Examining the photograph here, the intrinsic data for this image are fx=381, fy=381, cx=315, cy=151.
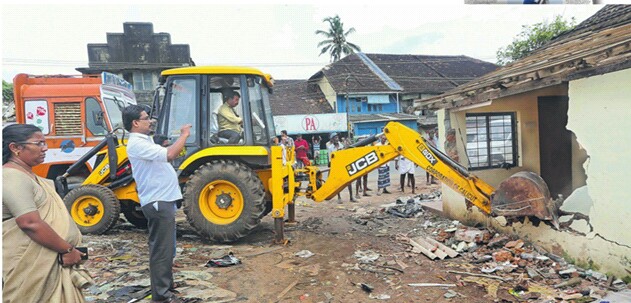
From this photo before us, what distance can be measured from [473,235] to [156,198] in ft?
13.6

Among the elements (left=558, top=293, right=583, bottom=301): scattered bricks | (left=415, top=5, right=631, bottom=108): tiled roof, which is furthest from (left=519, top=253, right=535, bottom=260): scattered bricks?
(left=415, top=5, right=631, bottom=108): tiled roof

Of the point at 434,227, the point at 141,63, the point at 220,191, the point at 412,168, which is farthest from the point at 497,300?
the point at 141,63

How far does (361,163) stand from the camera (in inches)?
204

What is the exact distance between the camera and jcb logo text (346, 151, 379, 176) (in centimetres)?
514

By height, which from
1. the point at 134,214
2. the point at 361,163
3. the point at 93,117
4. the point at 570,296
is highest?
the point at 93,117

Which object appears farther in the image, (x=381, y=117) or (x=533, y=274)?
(x=381, y=117)

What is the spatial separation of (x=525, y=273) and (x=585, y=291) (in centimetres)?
59

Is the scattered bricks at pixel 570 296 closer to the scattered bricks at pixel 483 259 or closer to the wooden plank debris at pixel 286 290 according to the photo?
the scattered bricks at pixel 483 259

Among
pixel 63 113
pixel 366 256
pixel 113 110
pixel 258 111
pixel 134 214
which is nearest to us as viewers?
pixel 366 256

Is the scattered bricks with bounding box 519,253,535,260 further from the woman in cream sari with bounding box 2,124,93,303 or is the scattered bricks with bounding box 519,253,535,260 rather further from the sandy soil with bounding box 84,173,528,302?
the woman in cream sari with bounding box 2,124,93,303

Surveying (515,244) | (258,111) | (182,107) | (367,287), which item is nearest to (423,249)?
(515,244)

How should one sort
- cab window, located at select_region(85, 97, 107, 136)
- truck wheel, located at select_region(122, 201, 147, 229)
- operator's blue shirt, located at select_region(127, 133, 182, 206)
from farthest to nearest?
cab window, located at select_region(85, 97, 107, 136), truck wheel, located at select_region(122, 201, 147, 229), operator's blue shirt, located at select_region(127, 133, 182, 206)

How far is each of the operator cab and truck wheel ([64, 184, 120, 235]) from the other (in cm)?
118

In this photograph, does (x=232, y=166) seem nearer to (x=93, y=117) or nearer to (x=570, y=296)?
(x=570, y=296)
